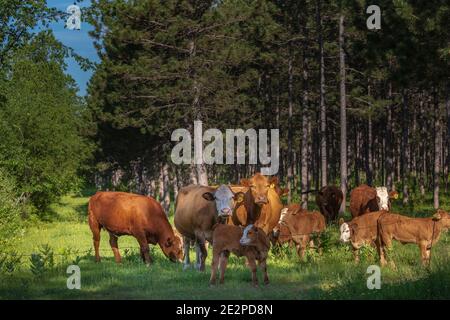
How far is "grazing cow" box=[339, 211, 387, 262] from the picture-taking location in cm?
1611

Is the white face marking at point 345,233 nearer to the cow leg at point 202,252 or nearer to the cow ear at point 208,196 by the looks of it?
the cow leg at point 202,252

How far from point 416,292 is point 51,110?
37547 mm

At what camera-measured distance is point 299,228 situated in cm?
1895

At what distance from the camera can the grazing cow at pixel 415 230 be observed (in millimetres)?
15297

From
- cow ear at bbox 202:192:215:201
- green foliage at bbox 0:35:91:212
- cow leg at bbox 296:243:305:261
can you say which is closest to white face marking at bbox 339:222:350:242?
cow leg at bbox 296:243:305:261

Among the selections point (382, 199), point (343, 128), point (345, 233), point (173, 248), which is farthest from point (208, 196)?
point (343, 128)

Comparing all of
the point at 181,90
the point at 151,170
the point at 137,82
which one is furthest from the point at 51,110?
the point at 151,170

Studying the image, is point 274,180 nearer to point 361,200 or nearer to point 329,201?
point 361,200

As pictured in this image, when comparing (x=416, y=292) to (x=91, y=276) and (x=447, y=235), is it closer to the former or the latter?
(x=91, y=276)

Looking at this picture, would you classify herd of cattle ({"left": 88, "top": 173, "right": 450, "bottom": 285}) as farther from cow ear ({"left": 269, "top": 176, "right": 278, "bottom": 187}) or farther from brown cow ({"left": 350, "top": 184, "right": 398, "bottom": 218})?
brown cow ({"left": 350, "top": 184, "right": 398, "bottom": 218})

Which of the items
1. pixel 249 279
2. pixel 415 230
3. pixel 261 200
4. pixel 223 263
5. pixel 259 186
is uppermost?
pixel 259 186

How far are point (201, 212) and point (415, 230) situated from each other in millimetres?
4917

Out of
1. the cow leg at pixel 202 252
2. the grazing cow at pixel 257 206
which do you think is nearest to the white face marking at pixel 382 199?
the grazing cow at pixel 257 206

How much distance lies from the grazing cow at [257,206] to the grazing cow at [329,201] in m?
13.0
